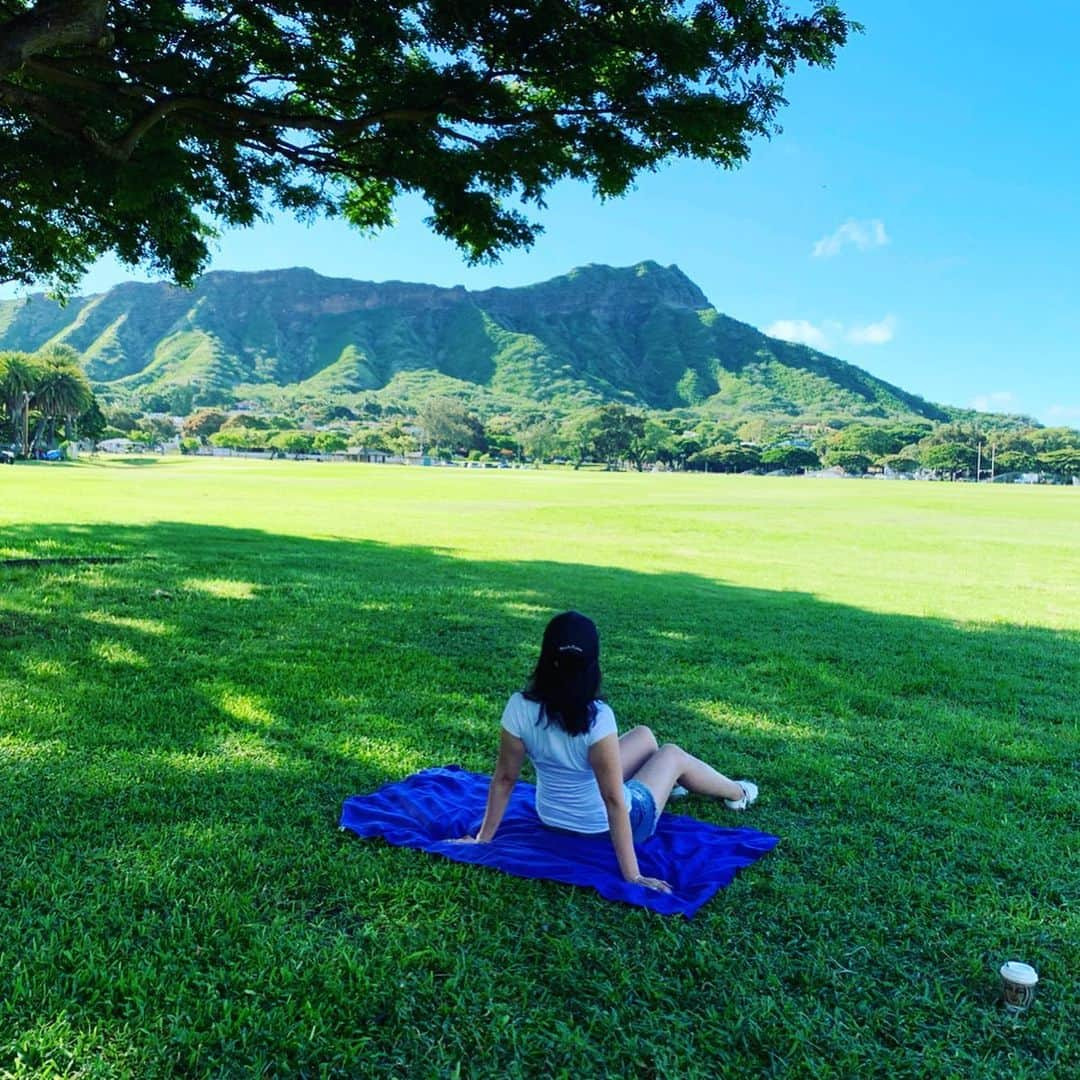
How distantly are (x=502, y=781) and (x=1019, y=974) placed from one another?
2213 mm

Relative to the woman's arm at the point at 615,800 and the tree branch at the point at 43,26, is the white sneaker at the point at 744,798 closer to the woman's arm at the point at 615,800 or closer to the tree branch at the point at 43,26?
the woman's arm at the point at 615,800

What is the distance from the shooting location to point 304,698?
6402 millimetres

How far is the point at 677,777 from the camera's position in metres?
4.53

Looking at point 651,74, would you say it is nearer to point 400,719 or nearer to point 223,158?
point 223,158

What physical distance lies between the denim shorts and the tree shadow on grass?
21.6 inches

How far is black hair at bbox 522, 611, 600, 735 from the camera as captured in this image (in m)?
3.66

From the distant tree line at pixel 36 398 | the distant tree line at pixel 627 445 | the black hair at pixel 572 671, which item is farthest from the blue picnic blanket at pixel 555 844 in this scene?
the distant tree line at pixel 627 445

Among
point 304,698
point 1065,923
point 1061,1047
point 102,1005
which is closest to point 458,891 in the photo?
point 102,1005

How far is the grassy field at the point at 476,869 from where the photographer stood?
2.74m

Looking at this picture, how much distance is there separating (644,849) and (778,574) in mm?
12740

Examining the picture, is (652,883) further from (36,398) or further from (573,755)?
(36,398)

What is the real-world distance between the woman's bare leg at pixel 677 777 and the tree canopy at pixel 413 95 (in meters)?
5.44

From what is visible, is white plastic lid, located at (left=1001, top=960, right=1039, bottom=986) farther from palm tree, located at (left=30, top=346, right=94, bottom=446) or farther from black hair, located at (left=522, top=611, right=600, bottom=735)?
palm tree, located at (left=30, top=346, right=94, bottom=446)

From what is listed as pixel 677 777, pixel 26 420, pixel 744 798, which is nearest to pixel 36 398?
pixel 26 420
